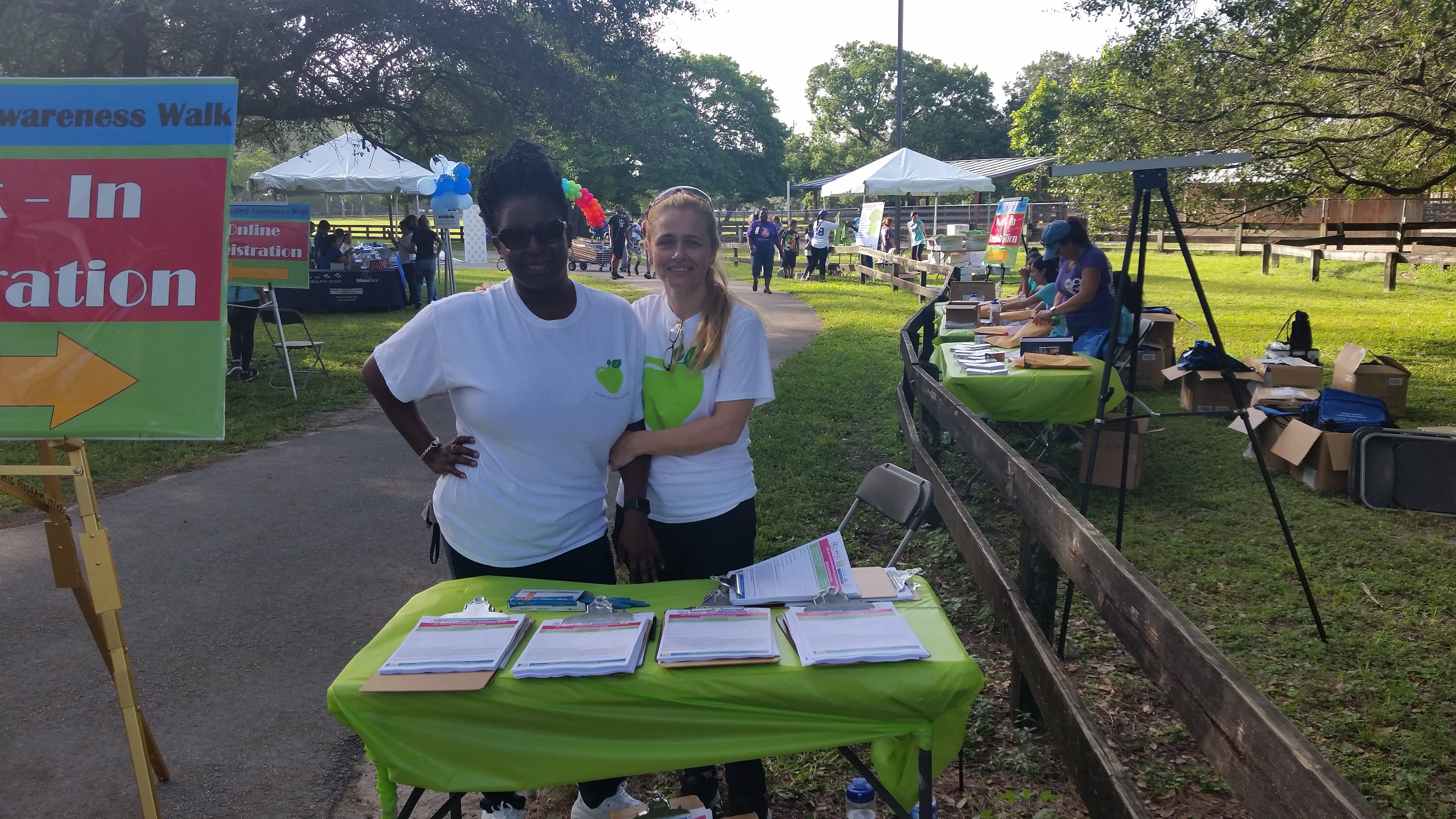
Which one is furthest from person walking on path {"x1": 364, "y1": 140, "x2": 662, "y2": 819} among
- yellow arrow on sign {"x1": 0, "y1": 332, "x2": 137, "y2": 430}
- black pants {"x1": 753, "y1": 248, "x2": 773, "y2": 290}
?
black pants {"x1": 753, "y1": 248, "x2": 773, "y2": 290}

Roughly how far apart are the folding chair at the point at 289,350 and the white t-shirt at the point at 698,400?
8700 mm

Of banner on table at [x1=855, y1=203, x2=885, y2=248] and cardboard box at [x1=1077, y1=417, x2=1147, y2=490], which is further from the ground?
banner on table at [x1=855, y1=203, x2=885, y2=248]

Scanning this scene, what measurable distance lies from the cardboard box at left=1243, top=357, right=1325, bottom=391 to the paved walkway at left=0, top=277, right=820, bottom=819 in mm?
7139

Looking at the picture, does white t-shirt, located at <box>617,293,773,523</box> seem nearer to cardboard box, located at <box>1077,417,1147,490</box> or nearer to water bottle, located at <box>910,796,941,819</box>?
water bottle, located at <box>910,796,941,819</box>

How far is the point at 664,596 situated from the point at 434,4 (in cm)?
1008

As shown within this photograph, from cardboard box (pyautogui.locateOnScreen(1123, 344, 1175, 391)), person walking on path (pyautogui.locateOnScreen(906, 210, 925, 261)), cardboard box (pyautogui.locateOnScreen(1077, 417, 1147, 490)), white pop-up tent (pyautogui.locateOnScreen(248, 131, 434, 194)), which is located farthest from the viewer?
person walking on path (pyautogui.locateOnScreen(906, 210, 925, 261))

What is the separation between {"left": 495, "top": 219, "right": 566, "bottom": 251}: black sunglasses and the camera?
2.48 m

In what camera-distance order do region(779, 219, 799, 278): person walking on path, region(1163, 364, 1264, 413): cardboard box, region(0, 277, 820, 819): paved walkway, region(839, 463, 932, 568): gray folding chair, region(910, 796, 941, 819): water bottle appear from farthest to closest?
1. region(779, 219, 799, 278): person walking on path
2. region(1163, 364, 1264, 413): cardboard box
3. region(0, 277, 820, 819): paved walkway
4. region(839, 463, 932, 568): gray folding chair
5. region(910, 796, 941, 819): water bottle

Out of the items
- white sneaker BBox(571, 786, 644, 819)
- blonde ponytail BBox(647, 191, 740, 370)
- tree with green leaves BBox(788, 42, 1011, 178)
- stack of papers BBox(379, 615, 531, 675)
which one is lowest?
white sneaker BBox(571, 786, 644, 819)

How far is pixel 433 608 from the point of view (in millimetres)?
2486

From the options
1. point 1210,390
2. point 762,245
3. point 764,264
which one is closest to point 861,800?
point 1210,390

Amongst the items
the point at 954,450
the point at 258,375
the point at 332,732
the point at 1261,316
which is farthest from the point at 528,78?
the point at 1261,316

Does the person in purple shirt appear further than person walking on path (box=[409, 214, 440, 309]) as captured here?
No

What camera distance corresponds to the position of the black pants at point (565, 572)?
2.61 m
